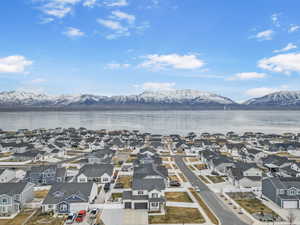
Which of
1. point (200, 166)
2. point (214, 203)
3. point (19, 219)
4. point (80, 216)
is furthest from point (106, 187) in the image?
point (200, 166)

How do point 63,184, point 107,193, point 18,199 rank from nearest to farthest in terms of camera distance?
1. point 18,199
2. point 63,184
3. point 107,193

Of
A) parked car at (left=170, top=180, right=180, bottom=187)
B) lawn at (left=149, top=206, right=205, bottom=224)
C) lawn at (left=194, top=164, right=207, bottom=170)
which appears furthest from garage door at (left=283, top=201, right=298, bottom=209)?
lawn at (left=194, top=164, right=207, bottom=170)

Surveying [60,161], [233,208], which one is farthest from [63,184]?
[60,161]

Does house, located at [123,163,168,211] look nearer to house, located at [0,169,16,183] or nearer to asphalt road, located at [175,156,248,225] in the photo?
asphalt road, located at [175,156,248,225]

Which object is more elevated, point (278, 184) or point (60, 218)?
point (278, 184)

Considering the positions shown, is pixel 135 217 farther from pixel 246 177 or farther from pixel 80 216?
pixel 246 177

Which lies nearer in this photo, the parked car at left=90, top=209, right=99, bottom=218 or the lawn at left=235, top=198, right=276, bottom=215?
the parked car at left=90, top=209, right=99, bottom=218

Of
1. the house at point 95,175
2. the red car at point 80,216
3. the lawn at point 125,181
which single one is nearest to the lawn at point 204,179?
the lawn at point 125,181

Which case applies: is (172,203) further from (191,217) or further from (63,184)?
(63,184)
